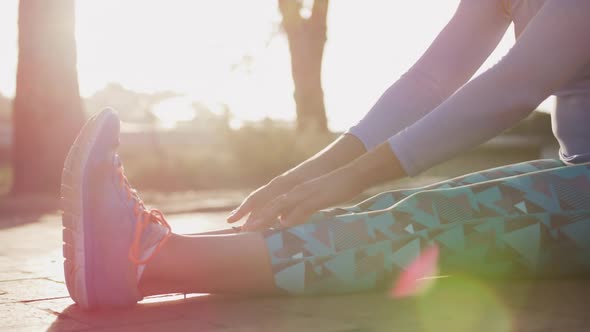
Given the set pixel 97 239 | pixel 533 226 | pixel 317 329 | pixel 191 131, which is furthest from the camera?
pixel 191 131

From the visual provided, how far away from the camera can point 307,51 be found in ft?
50.1

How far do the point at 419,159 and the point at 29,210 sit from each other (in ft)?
20.3

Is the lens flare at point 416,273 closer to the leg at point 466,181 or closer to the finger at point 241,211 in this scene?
the leg at point 466,181

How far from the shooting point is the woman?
7.59 feet

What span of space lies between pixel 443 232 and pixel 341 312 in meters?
0.36

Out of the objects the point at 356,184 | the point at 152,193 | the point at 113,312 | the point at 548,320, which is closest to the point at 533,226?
the point at 548,320

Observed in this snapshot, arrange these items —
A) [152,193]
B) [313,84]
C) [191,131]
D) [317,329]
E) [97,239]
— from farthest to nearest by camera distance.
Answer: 1. [191,131]
2. [313,84]
3. [152,193]
4. [97,239]
5. [317,329]

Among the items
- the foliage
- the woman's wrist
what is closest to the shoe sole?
the woman's wrist

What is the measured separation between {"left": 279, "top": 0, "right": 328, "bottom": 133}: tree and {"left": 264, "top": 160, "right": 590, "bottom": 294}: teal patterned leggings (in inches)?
499

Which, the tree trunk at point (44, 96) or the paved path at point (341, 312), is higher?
the tree trunk at point (44, 96)

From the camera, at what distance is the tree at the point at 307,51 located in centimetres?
1517

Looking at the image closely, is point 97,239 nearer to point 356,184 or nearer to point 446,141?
point 356,184

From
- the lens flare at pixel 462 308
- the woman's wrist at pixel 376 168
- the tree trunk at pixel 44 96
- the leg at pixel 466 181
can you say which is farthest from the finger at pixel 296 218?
the tree trunk at pixel 44 96

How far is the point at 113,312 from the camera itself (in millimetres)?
2391
